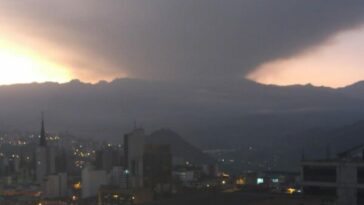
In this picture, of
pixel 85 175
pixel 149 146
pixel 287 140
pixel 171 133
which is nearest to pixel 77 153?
pixel 171 133

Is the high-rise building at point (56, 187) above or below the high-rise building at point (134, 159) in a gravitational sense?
below

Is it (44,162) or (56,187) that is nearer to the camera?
(56,187)

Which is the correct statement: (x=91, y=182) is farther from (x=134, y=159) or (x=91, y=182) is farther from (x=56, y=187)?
(x=134, y=159)

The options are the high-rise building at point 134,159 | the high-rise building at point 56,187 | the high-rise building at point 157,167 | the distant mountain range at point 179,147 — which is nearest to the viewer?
the high-rise building at point 157,167

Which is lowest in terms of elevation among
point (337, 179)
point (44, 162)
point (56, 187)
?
point (56, 187)

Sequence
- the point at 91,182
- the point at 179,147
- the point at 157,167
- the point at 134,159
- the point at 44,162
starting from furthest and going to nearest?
the point at 179,147 → the point at 44,162 → the point at 134,159 → the point at 157,167 → the point at 91,182

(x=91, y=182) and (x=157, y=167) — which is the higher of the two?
(x=157, y=167)

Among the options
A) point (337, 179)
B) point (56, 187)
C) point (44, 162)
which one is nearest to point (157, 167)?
point (56, 187)

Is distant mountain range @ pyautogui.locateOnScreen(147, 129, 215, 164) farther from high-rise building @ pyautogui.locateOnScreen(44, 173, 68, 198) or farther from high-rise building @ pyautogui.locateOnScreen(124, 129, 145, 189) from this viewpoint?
high-rise building @ pyautogui.locateOnScreen(44, 173, 68, 198)

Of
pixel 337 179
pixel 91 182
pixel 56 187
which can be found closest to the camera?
pixel 337 179

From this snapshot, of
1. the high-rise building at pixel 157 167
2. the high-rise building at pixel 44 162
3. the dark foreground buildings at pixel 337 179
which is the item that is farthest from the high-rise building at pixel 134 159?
the dark foreground buildings at pixel 337 179

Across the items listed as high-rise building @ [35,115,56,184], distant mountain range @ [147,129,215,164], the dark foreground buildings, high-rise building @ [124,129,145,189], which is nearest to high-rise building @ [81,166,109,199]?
high-rise building @ [124,129,145,189]

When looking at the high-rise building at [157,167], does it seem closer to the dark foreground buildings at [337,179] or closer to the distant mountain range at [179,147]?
the dark foreground buildings at [337,179]

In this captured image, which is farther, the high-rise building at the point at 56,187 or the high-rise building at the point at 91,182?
the high-rise building at the point at 56,187
